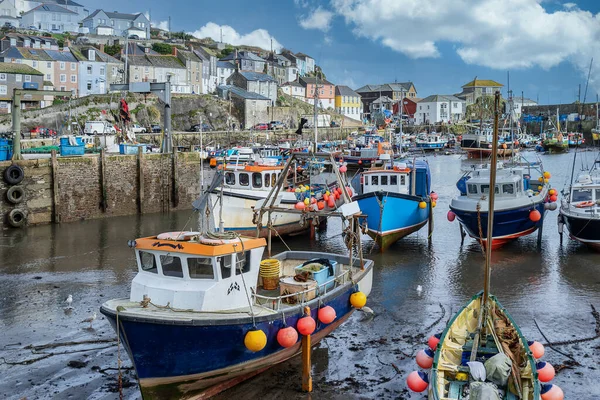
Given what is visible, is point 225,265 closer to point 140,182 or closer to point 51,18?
point 140,182

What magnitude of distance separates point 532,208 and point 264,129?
44796 millimetres

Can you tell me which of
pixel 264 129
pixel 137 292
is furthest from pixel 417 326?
pixel 264 129

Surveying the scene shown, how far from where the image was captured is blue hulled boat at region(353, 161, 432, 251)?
21781 mm

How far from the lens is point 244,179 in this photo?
2338 centimetres

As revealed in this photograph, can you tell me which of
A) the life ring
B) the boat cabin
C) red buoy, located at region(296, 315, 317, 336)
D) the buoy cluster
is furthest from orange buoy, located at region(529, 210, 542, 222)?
the boat cabin

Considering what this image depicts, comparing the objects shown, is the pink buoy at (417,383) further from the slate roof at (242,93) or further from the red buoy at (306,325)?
the slate roof at (242,93)

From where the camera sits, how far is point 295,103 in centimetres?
8019

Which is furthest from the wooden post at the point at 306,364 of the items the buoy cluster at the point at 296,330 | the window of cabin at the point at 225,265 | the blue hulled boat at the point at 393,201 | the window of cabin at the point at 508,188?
the window of cabin at the point at 508,188

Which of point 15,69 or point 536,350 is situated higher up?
point 15,69

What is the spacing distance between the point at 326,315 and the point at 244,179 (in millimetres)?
12488

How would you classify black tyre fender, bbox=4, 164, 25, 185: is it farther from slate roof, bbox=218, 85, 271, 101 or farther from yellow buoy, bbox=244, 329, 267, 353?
slate roof, bbox=218, 85, 271, 101

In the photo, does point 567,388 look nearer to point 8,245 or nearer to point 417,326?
point 417,326

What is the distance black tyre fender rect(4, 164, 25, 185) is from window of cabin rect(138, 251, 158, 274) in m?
16.2

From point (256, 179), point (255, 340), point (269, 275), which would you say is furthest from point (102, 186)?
point (255, 340)
